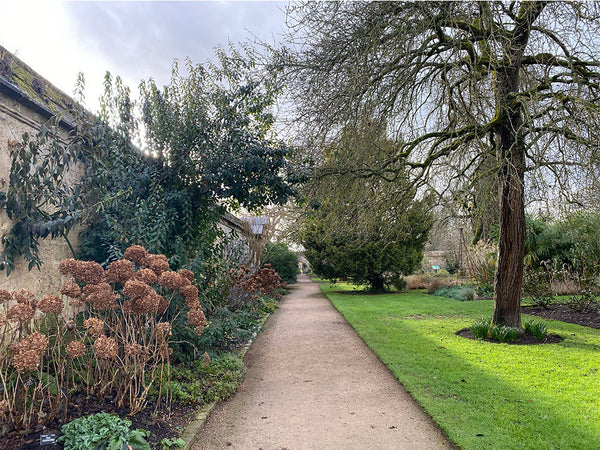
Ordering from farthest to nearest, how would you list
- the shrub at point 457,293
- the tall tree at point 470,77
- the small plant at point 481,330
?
1. the shrub at point 457,293
2. the small plant at point 481,330
3. the tall tree at point 470,77

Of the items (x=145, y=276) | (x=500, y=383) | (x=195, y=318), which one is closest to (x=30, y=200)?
(x=145, y=276)

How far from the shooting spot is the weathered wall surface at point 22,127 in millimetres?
4047

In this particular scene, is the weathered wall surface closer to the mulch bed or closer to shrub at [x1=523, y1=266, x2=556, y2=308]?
the mulch bed

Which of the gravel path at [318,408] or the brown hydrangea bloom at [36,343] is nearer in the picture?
the brown hydrangea bloom at [36,343]

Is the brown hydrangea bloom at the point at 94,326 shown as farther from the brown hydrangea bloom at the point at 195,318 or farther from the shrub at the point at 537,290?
the shrub at the point at 537,290

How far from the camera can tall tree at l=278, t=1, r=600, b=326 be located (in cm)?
508

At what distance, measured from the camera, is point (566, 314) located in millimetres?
10055

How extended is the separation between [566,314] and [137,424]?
A: 436 inches

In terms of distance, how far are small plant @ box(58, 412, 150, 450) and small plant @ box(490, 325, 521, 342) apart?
652 centimetres

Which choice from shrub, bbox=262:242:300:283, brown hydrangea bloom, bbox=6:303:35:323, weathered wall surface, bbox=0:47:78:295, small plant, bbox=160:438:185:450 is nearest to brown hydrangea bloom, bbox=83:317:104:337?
brown hydrangea bloom, bbox=6:303:35:323

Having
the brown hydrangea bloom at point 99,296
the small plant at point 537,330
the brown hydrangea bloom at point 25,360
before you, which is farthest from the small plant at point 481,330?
the brown hydrangea bloom at point 25,360

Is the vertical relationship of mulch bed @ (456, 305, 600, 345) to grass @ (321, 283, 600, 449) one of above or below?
above

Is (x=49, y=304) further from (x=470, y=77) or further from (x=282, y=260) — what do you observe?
(x=282, y=260)

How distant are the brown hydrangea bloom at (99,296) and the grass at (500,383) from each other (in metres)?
3.39
